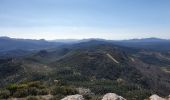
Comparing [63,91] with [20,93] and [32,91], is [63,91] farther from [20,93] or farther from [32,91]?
[20,93]

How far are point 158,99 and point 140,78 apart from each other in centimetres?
16926

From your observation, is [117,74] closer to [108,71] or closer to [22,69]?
[108,71]

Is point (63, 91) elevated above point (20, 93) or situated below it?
above

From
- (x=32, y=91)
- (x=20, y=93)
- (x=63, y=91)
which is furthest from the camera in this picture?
(x=32, y=91)

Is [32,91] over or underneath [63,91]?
underneath

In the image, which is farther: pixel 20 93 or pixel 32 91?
pixel 32 91

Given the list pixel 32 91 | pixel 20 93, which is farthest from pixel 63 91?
pixel 20 93

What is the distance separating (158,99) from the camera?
28.7m

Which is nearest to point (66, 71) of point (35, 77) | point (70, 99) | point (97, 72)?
point (35, 77)

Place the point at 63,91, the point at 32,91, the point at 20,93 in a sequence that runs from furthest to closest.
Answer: the point at 32,91 < the point at 63,91 < the point at 20,93

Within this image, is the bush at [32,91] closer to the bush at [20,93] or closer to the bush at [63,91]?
the bush at [20,93]

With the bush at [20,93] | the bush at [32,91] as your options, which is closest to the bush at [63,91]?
the bush at [32,91]

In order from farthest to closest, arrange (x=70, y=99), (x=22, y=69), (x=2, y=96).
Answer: (x=22, y=69)
(x=2, y=96)
(x=70, y=99)

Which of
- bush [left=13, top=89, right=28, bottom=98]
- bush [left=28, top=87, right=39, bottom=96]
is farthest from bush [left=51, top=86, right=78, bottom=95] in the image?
bush [left=13, top=89, right=28, bottom=98]
